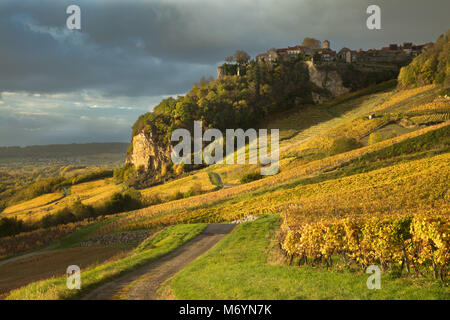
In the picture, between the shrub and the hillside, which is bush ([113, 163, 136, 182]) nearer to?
the hillside

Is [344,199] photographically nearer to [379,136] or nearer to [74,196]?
[379,136]

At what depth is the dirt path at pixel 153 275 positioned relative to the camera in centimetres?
1366

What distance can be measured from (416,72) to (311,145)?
52758 mm

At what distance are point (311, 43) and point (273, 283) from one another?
558 feet

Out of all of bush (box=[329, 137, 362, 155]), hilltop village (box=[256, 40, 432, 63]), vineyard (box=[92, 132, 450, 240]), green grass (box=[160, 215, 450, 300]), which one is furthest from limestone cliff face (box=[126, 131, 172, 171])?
green grass (box=[160, 215, 450, 300])

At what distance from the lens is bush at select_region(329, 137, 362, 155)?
214 feet

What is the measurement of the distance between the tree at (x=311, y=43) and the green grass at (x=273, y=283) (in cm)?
16196

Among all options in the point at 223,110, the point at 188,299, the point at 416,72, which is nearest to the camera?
the point at 188,299

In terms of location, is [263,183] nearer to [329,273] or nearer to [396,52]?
[329,273]

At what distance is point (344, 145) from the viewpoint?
216ft

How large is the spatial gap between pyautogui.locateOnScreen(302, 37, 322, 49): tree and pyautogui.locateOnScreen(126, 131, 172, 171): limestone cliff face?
3684 inches

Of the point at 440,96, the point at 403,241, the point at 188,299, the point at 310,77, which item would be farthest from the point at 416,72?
the point at 188,299
